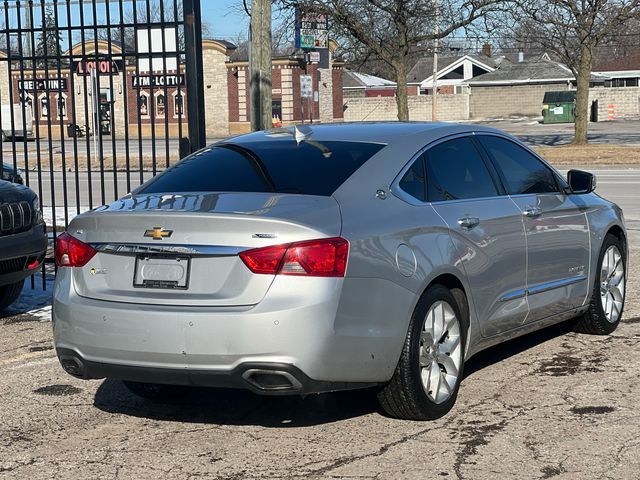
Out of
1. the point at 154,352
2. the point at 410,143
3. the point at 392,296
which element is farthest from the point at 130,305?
the point at 410,143

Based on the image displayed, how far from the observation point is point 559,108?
67875 millimetres

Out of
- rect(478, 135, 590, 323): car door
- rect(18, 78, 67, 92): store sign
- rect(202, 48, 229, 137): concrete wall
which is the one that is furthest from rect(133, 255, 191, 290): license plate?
rect(202, 48, 229, 137): concrete wall

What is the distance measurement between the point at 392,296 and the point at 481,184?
151 cm

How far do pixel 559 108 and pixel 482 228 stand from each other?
2512 inches

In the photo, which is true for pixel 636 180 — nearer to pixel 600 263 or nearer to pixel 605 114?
pixel 600 263

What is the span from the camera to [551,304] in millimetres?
6922

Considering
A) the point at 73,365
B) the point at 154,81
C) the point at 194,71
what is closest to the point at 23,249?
the point at 194,71

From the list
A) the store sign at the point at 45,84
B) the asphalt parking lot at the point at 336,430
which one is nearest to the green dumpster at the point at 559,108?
the store sign at the point at 45,84

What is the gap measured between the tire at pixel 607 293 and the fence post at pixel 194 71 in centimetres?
339

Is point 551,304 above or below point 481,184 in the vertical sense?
below

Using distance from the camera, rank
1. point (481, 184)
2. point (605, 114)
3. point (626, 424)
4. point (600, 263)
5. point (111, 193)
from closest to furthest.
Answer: point (626, 424) < point (481, 184) < point (600, 263) < point (111, 193) < point (605, 114)

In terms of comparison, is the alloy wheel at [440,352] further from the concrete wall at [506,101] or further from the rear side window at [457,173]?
the concrete wall at [506,101]

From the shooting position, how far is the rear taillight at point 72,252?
5.46 meters

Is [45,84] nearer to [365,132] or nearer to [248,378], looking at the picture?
[365,132]
